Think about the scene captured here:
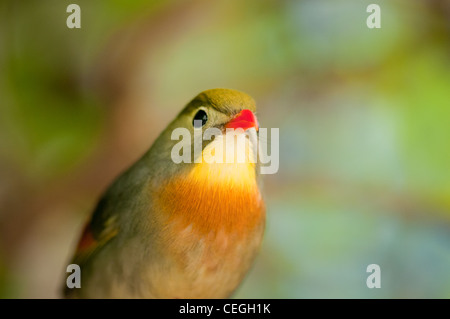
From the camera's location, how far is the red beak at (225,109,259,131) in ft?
5.66

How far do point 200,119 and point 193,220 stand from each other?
38 centimetres

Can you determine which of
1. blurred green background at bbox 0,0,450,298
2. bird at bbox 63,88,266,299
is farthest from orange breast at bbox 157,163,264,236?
blurred green background at bbox 0,0,450,298

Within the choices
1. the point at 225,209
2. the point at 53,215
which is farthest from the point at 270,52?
the point at 53,215

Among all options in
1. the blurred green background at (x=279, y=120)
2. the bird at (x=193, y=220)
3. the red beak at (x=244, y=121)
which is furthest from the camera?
the blurred green background at (x=279, y=120)

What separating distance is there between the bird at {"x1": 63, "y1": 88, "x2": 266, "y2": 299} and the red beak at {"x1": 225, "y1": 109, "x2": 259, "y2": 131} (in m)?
0.02

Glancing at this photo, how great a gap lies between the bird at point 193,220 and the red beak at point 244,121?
22 mm

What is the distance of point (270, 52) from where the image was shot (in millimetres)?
2930

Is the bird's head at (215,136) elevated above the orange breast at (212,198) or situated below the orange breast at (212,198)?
above

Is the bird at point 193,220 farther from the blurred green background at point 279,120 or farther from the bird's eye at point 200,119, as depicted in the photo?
the blurred green background at point 279,120

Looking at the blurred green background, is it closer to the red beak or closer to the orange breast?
the orange breast

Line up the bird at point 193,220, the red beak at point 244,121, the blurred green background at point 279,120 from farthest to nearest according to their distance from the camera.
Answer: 1. the blurred green background at point 279,120
2. the bird at point 193,220
3. the red beak at point 244,121

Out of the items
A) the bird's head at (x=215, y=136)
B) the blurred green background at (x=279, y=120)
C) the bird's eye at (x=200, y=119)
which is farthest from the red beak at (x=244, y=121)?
the blurred green background at (x=279, y=120)

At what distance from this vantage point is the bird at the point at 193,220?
6.05ft
